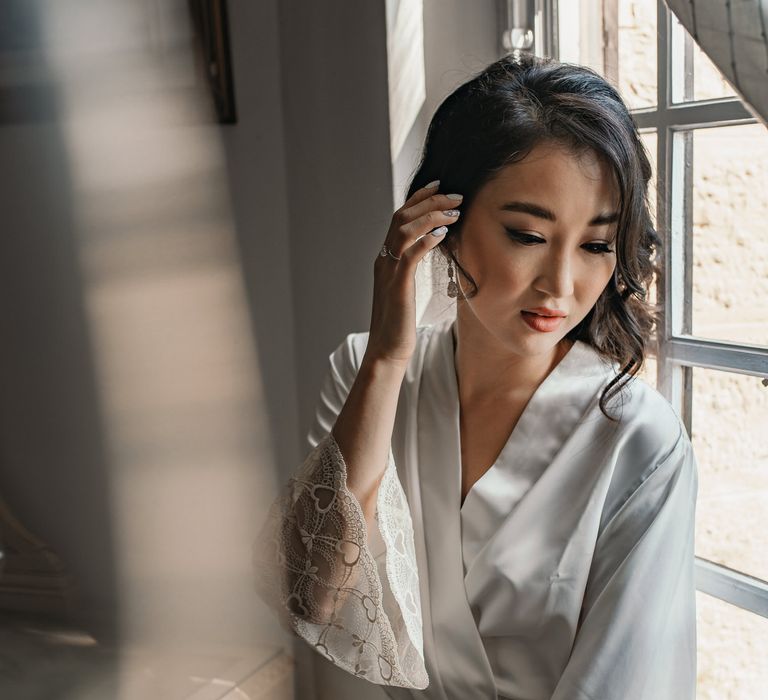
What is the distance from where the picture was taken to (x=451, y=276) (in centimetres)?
94

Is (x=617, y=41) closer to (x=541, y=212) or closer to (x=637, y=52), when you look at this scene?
(x=637, y=52)

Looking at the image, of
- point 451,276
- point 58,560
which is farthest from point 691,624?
point 58,560

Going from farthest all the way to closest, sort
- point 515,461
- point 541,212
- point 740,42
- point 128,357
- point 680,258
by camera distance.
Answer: point 128,357 → point 680,258 → point 515,461 → point 541,212 → point 740,42

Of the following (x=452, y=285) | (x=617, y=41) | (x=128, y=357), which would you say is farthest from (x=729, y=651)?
(x=128, y=357)

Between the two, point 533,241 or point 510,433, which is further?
point 510,433

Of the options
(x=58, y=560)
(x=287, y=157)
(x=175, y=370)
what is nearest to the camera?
(x=58, y=560)

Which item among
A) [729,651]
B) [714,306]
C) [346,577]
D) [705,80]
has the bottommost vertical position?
[729,651]

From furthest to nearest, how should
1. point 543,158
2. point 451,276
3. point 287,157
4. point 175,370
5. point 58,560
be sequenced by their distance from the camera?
point 287,157
point 175,370
point 58,560
point 451,276
point 543,158

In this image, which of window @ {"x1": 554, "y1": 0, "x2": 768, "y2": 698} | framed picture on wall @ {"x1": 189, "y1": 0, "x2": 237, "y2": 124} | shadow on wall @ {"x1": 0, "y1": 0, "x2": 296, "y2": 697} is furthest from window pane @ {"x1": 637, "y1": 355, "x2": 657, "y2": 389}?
framed picture on wall @ {"x1": 189, "y1": 0, "x2": 237, "y2": 124}

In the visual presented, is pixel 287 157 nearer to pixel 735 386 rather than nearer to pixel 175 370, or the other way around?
pixel 175 370

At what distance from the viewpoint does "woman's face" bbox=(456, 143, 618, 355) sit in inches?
31.7

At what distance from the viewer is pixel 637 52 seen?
1061mm

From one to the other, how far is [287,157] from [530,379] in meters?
0.67

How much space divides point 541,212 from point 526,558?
0.35m
